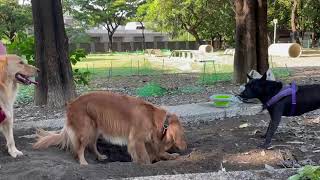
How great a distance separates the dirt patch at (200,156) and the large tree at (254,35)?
19.1 ft

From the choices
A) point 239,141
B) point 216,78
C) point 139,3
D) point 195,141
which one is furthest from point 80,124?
point 139,3

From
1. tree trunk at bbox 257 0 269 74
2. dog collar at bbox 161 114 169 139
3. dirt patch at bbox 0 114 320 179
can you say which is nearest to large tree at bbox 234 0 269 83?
tree trunk at bbox 257 0 269 74

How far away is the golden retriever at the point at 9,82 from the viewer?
19.3 feet

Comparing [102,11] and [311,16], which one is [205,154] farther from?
[102,11]

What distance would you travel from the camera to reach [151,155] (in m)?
6.35

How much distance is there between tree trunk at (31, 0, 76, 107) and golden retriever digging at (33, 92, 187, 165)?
14.2ft

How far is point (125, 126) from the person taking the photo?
620 cm

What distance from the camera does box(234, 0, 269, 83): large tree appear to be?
13.8 m

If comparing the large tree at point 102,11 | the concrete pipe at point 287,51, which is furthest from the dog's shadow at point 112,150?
the large tree at point 102,11

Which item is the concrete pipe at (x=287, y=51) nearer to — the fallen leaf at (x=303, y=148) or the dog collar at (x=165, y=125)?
the fallen leaf at (x=303, y=148)

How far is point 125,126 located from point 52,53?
4886mm

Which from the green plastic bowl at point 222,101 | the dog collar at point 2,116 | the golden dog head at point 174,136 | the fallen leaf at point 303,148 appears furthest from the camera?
the green plastic bowl at point 222,101

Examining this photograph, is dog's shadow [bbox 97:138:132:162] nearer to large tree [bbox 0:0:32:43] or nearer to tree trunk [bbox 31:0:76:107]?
tree trunk [bbox 31:0:76:107]

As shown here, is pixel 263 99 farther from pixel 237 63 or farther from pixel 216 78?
pixel 216 78
